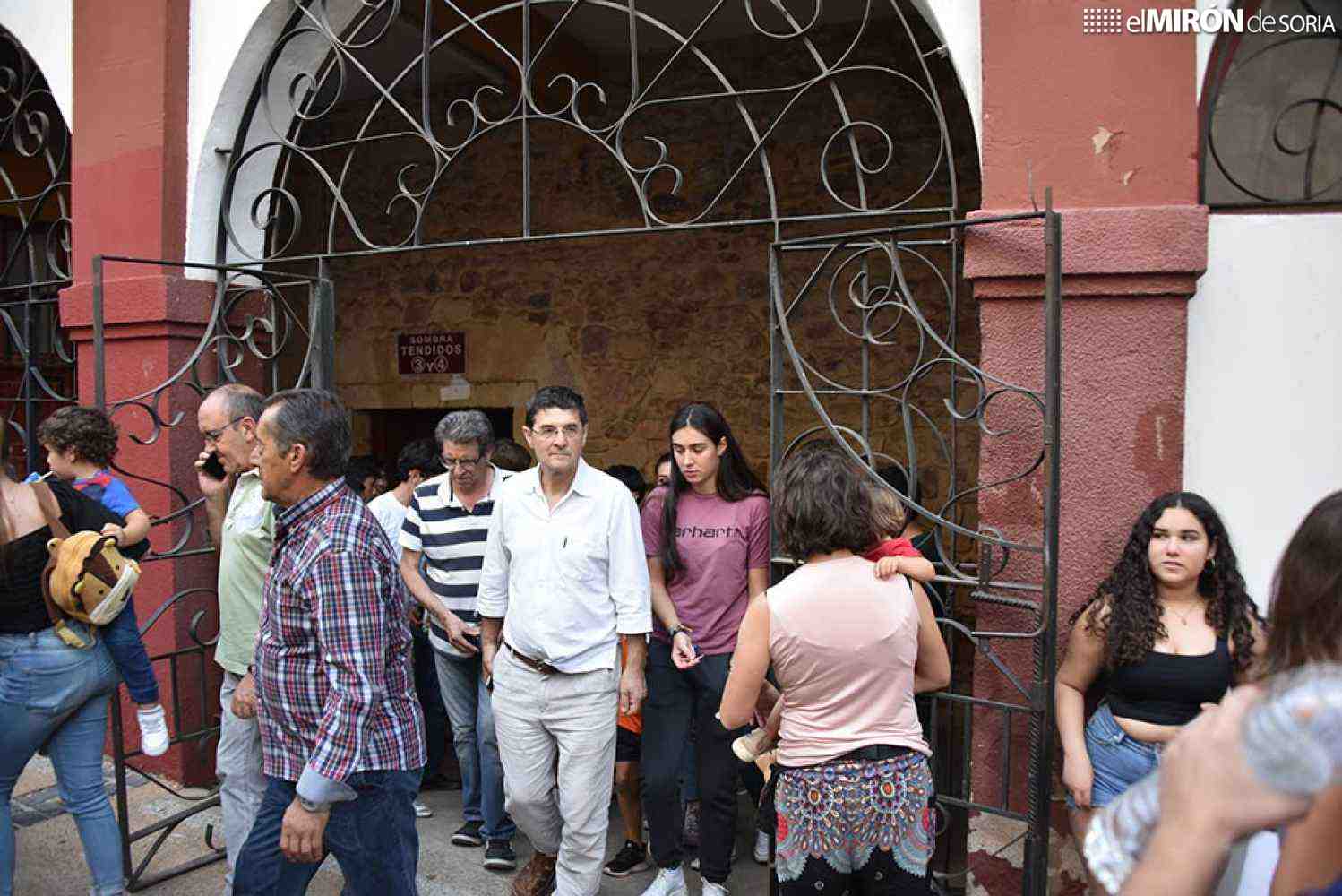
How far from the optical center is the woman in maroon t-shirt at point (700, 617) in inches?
138

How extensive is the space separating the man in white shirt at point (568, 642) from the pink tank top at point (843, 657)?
3.28 ft

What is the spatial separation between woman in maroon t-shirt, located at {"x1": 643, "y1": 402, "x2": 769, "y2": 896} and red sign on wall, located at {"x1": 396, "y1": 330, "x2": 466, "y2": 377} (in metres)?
4.12

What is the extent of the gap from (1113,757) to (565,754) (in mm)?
1676

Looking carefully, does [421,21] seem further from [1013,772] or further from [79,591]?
[1013,772]

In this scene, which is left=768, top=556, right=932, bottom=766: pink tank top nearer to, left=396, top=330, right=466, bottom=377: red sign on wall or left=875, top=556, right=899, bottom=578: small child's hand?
left=875, top=556, right=899, bottom=578: small child's hand

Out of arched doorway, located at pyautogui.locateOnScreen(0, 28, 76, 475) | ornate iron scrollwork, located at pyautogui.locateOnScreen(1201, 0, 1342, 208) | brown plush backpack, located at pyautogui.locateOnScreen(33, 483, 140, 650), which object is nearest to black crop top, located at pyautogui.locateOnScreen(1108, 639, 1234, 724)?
ornate iron scrollwork, located at pyautogui.locateOnScreen(1201, 0, 1342, 208)

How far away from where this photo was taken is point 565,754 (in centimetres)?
332

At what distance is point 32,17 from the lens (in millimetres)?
5090

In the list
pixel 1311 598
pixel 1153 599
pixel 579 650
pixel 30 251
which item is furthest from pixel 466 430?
pixel 1311 598

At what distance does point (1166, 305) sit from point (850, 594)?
1498mm

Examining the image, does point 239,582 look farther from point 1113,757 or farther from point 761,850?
point 1113,757

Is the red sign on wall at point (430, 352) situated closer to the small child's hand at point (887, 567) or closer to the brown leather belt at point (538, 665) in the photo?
the brown leather belt at point (538, 665)

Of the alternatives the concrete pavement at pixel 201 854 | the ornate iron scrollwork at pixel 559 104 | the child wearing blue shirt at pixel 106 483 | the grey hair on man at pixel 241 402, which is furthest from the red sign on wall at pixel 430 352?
the grey hair on man at pixel 241 402

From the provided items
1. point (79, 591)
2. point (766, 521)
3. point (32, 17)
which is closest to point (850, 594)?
point (766, 521)
